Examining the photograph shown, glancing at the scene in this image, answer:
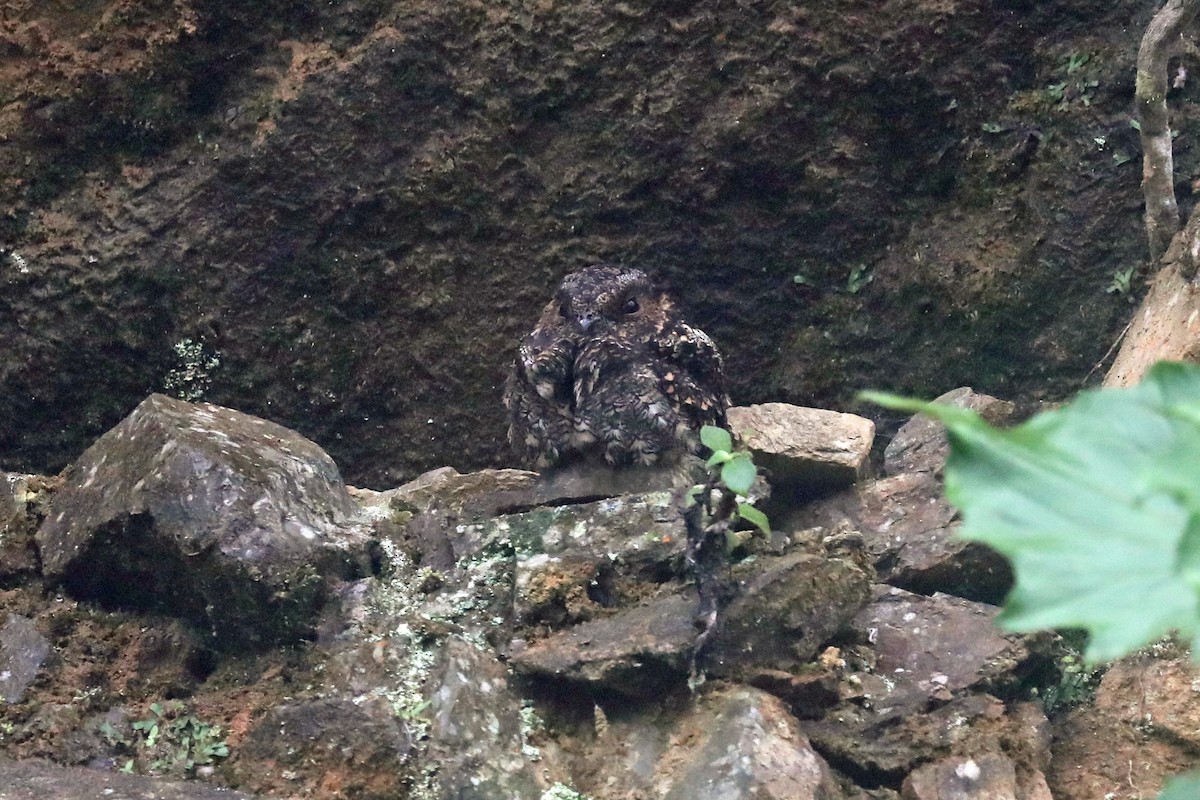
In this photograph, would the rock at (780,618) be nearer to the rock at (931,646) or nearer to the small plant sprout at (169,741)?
the rock at (931,646)

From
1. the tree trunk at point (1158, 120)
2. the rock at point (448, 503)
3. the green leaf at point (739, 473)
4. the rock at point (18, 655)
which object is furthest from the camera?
the tree trunk at point (1158, 120)

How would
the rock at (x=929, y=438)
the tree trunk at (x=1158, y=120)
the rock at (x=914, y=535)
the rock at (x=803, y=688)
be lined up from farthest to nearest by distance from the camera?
the rock at (x=929, y=438), the tree trunk at (x=1158, y=120), the rock at (x=914, y=535), the rock at (x=803, y=688)

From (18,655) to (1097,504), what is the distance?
277cm

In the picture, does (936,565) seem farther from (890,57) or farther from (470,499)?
(890,57)

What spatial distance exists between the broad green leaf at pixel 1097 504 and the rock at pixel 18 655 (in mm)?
2612

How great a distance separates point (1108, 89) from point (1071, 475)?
3730 mm

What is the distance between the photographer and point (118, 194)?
423cm

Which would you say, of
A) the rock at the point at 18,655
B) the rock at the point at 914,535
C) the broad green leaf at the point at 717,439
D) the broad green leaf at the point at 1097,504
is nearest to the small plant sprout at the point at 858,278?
the rock at the point at 914,535

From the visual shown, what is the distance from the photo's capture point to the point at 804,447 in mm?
3523

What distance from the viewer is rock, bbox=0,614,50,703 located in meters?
2.79

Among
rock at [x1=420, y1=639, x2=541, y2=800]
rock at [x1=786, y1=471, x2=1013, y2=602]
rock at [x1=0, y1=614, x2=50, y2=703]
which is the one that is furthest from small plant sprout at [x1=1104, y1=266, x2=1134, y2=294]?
rock at [x1=0, y1=614, x2=50, y2=703]

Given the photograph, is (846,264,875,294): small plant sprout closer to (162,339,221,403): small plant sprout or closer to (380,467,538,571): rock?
(380,467,538,571): rock

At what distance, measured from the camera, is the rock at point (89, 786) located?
2.40m

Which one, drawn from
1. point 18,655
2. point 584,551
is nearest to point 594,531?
point 584,551
